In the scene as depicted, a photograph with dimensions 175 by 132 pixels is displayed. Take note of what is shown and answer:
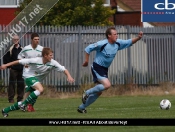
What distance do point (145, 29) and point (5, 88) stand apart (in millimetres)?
6481

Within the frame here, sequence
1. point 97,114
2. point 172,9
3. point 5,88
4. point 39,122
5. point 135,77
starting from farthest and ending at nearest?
point 172,9 → point 135,77 → point 5,88 → point 97,114 → point 39,122

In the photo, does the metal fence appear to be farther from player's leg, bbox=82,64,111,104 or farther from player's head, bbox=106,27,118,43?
player's head, bbox=106,27,118,43

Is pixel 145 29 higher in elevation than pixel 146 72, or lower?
higher

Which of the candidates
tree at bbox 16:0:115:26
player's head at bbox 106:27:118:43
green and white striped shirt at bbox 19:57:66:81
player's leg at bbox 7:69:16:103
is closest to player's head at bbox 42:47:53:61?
green and white striped shirt at bbox 19:57:66:81

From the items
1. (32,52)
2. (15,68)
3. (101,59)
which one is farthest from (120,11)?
(101,59)

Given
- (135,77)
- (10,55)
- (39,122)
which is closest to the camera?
(39,122)

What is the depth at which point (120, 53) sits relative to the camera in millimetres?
29391

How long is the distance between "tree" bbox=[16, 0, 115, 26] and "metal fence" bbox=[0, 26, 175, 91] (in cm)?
447

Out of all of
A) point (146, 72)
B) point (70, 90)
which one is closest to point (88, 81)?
point (70, 90)

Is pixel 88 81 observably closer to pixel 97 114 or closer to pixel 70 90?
pixel 70 90

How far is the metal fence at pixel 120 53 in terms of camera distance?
2808cm

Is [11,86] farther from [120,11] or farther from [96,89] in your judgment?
[120,11]

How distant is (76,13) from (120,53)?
5190 mm

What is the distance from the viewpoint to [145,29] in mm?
29547
